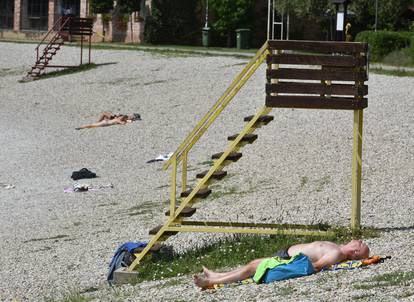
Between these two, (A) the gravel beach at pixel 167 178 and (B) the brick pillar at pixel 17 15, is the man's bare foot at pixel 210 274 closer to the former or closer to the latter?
(A) the gravel beach at pixel 167 178

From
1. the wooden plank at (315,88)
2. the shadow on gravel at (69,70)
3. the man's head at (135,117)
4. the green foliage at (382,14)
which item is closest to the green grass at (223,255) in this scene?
the wooden plank at (315,88)

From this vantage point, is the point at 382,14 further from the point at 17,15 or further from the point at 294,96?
the point at 294,96

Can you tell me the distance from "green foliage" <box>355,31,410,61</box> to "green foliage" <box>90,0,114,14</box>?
64.0ft

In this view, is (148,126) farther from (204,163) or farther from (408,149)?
(408,149)

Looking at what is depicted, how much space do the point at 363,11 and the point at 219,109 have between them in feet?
129

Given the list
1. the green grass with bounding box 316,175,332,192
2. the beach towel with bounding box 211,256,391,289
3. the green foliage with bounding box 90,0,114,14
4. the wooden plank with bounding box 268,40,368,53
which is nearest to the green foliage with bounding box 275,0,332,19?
the green foliage with bounding box 90,0,114,14

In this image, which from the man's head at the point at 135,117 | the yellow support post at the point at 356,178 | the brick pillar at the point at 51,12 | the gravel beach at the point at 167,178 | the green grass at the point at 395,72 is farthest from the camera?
the brick pillar at the point at 51,12

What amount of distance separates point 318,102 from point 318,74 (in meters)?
0.34

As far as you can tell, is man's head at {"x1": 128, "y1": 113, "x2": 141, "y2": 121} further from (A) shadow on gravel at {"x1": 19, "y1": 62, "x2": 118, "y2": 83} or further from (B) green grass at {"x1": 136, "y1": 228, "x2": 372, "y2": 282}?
(B) green grass at {"x1": 136, "y1": 228, "x2": 372, "y2": 282}

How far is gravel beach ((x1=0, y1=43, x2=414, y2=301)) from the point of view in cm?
1333

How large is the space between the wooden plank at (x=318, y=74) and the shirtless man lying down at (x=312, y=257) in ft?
8.03

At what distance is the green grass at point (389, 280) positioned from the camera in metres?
11.2

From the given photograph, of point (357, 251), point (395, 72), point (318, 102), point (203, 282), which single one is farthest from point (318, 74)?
point (395, 72)

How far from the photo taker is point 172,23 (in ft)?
189
